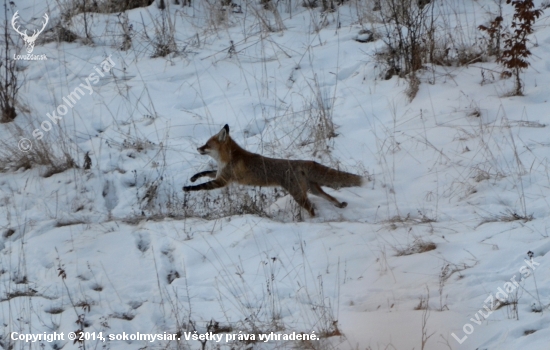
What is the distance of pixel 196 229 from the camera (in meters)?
A: 6.96

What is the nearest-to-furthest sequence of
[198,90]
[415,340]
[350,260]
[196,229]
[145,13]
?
[415,340]
[350,260]
[196,229]
[198,90]
[145,13]

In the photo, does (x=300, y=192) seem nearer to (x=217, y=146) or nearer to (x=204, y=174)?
(x=217, y=146)

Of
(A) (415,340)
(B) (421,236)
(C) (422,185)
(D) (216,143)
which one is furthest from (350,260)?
(D) (216,143)

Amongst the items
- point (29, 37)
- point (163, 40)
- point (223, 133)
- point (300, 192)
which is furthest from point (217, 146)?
point (29, 37)

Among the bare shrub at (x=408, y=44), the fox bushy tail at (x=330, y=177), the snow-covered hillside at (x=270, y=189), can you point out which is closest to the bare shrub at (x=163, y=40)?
the snow-covered hillside at (x=270, y=189)

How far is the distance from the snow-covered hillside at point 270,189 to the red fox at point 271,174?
0.59 feet

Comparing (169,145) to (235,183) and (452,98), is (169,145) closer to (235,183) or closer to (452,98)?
(235,183)

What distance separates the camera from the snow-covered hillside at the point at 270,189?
5.33 metres

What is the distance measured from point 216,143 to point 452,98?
3.53 m

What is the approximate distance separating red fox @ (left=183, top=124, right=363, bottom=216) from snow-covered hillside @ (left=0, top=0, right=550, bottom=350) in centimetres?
18

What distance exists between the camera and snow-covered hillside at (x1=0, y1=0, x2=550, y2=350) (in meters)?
5.33

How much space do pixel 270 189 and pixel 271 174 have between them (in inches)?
25.7

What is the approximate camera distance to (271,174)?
7586mm

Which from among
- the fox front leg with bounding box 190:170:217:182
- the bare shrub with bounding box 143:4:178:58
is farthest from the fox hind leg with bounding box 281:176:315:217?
the bare shrub with bounding box 143:4:178:58
